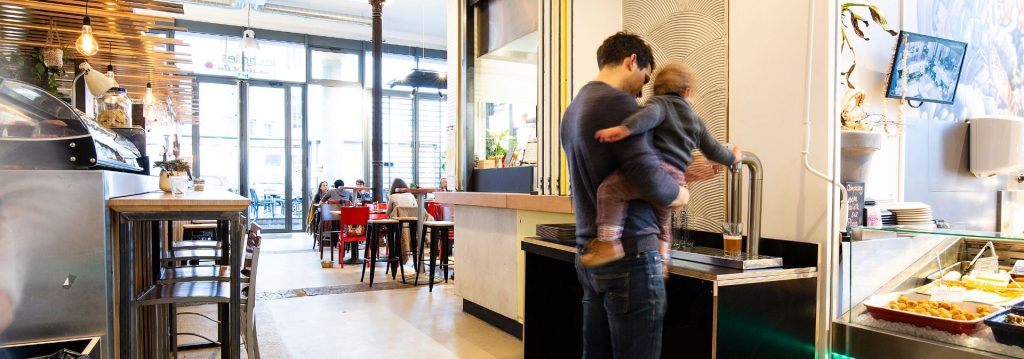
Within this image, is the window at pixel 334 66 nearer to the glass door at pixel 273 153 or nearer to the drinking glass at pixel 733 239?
the glass door at pixel 273 153

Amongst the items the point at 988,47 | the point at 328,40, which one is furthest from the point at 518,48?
the point at 328,40

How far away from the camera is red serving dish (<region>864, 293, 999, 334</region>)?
1.87 metres

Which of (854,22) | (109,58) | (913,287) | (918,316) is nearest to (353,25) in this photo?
(109,58)

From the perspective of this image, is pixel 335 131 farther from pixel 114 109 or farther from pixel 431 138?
pixel 114 109

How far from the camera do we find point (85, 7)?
362 cm

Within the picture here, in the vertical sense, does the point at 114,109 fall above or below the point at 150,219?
above

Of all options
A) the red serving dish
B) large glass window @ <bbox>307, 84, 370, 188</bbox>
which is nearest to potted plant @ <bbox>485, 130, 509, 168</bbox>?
the red serving dish

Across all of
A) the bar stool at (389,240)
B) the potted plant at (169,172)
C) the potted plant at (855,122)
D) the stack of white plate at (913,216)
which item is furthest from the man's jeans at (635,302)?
the bar stool at (389,240)

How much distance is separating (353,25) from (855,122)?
10716 millimetres

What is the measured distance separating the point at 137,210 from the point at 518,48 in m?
3.34

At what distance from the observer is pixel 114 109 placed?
4.18 metres

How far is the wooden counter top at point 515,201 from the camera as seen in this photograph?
373cm

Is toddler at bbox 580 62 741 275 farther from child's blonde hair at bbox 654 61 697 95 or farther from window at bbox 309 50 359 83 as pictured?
window at bbox 309 50 359 83

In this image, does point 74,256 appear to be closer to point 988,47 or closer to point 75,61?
point 75,61
